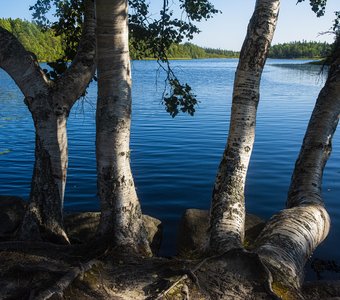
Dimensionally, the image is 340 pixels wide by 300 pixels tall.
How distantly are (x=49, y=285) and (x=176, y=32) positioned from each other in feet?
26.2

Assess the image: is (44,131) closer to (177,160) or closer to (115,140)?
(115,140)

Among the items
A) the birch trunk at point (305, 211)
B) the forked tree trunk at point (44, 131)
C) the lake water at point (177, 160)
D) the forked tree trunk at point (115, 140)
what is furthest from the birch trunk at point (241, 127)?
the lake water at point (177, 160)

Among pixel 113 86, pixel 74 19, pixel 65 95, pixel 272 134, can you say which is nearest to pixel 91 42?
pixel 65 95

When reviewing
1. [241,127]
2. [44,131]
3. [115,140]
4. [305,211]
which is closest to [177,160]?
[44,131]

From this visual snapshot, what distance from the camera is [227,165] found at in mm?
6480

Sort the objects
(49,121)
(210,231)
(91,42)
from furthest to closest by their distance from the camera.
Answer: (91,42)
(49,121)
(210,231)

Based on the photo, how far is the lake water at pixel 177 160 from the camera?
44.8 ft

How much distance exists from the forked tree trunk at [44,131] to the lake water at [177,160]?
2.93m

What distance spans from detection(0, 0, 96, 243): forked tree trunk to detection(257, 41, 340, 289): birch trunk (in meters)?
3.84

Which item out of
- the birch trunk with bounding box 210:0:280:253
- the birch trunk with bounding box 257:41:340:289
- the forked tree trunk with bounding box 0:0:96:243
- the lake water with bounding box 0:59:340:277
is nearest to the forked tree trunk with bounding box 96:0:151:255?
the birch trunk with bounding box 210:0:280:253

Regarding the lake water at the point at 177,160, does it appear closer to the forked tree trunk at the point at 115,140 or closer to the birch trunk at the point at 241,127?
the birch trunk at the point at 241,127

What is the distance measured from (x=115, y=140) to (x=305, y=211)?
11.3ft

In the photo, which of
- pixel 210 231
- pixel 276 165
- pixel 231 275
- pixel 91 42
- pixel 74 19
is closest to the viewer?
pixel 231 275

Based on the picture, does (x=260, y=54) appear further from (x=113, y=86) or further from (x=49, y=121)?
(x=49, y=121)
